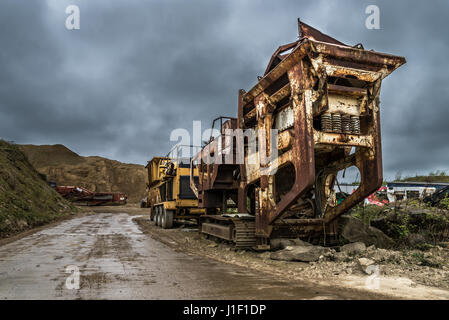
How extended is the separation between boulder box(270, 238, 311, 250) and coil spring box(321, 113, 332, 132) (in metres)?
2.29

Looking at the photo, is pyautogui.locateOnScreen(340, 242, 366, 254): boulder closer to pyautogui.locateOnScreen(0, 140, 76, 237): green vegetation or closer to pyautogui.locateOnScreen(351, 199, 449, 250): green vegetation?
pyautogui.locateOnScreen(351, 199, 449, 250): green vegetation

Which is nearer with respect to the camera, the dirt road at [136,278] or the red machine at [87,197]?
the dirt road at [136,278]

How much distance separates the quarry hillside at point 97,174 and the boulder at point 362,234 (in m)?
55.9

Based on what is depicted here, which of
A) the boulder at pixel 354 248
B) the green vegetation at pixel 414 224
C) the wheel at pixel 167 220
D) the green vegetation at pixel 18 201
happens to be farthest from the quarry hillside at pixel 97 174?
the boulder at pixel 354 248

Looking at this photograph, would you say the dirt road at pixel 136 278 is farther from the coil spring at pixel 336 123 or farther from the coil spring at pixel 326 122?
the coil spring at pixel 336 123

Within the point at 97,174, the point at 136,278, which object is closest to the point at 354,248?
the point at 136,278

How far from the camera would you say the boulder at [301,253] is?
19.2ft

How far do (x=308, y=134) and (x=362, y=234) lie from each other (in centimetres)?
302

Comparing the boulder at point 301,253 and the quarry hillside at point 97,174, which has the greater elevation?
the quarry hillside at point 97,174

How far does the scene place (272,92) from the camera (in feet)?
23.1

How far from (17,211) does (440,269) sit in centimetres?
1440

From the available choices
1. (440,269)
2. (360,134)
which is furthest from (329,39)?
(440,269)
